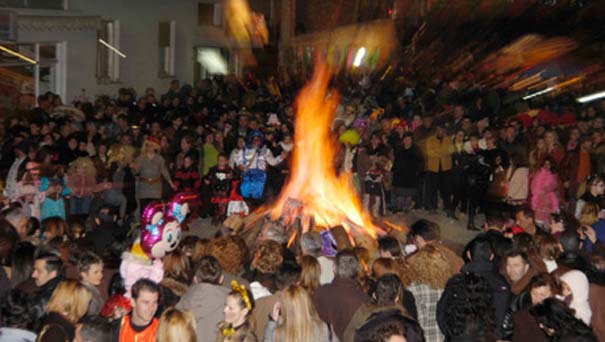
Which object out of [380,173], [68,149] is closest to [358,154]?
[380,173]

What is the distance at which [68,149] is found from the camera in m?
17.4

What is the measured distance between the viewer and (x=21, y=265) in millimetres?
9430

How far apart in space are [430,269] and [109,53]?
20.4 metres

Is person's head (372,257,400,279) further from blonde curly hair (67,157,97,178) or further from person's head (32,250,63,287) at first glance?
blonde curly hair (67,157,97,178)

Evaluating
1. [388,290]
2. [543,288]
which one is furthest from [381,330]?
[543,288]

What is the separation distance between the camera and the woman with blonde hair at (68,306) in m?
7.62

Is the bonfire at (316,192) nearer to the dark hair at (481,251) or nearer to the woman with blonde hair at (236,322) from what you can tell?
the dark hair at (481,251)

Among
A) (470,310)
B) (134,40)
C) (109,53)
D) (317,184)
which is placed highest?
(134,40)

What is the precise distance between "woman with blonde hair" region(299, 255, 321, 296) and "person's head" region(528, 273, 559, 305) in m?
2.08

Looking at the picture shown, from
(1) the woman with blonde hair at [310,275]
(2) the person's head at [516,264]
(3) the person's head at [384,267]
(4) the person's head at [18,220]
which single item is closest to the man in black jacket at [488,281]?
(2) the person's head at [516,264]

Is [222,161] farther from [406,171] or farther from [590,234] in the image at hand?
[590,234]

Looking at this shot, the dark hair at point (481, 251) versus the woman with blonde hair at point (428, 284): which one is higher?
the dark hair at point (481, 251)

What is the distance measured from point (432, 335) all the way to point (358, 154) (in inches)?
390

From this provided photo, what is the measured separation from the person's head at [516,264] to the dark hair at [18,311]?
468 centimetres
